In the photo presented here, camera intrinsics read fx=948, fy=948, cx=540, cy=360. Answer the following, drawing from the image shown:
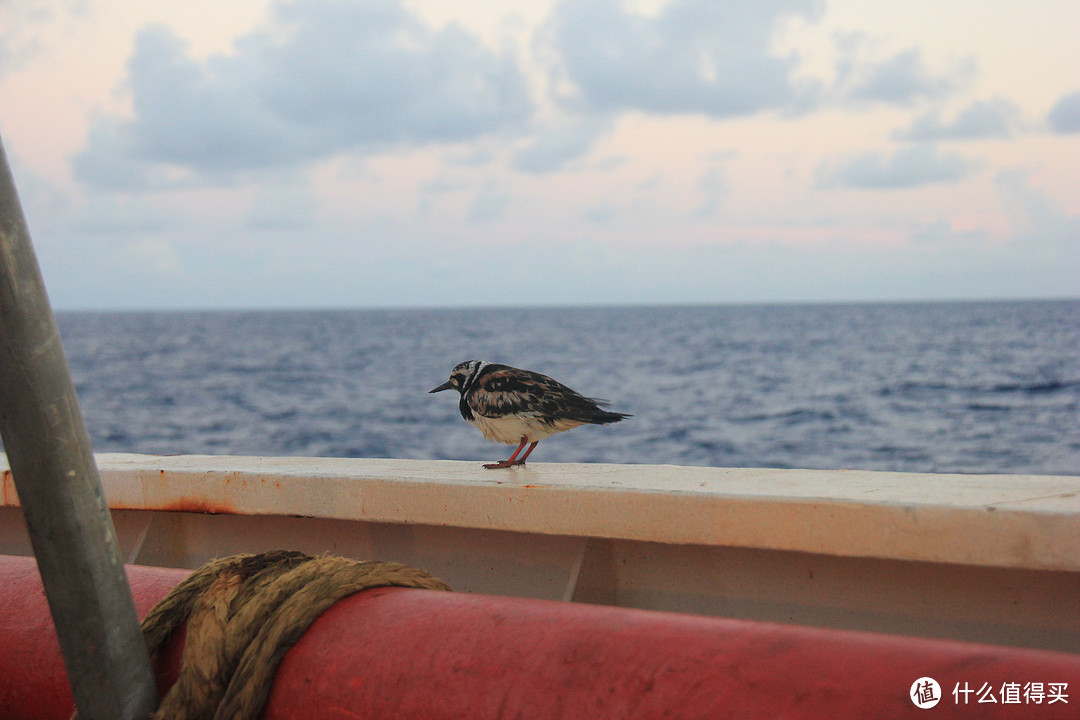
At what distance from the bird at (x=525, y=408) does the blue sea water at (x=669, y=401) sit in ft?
43.9

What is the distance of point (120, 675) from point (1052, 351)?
4882 cm

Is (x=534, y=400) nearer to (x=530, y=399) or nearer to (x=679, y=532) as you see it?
(x=530, y=399)

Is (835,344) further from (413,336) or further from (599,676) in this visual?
(599,676)

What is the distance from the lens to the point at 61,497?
5.74 ft

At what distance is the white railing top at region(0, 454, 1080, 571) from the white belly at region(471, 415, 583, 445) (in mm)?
185

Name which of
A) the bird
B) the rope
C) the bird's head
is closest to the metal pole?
the rope

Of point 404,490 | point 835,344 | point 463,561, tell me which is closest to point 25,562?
point 404,490

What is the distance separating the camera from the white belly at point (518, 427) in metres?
3.63

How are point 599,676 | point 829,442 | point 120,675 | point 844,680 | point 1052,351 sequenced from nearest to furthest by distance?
point 844,680 < point 599,676 < point 120,675 < point 829,442 < point 1052,351

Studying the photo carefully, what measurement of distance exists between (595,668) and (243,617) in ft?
2.39

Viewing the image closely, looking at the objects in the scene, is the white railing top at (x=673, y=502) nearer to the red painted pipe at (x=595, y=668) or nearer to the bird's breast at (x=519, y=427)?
the bird's breast at (x=519, y=427)

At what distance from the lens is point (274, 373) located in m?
40.7

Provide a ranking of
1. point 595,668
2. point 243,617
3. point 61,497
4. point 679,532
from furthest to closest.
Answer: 1. point 679,532
2. point 243,617
3. point 61,497
4. point 595,668

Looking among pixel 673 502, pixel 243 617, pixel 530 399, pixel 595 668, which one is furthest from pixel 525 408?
pixel 595 668
